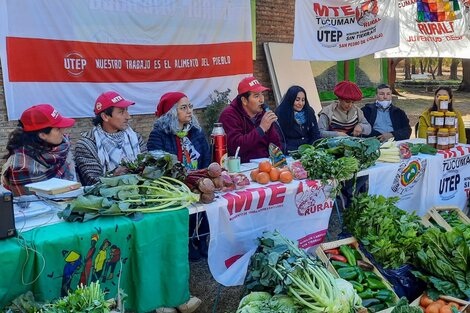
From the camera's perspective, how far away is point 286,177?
140 inches

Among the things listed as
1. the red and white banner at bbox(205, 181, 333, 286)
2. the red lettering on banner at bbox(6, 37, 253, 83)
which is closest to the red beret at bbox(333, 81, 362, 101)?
the red and white banner at bbox(205, 181, 333, 286)

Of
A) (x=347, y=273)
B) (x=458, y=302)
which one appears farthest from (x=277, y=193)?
(x=458, y=302)

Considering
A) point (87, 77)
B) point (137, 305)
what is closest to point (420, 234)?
point (137, 305)

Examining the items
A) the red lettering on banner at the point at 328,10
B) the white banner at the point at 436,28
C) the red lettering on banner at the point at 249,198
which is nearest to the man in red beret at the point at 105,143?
the red lettering on banner at the point at 249,198

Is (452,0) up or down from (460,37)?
up

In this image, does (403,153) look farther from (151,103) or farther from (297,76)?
(297,76)

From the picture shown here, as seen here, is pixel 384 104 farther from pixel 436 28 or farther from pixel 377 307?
pixel 377 307

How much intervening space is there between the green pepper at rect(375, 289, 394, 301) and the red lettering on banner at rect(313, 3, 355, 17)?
4.40m

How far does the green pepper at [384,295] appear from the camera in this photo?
3184 millimetres

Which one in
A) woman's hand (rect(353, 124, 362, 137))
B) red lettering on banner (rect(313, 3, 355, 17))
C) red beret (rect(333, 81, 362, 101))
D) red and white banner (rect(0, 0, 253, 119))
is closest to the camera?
red beret (rect(333, 81, 362, 101))

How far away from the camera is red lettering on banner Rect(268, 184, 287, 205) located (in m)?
3.45

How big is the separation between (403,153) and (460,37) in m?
4.25

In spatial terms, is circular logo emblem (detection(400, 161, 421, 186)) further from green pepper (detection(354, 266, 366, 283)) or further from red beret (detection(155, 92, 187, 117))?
red beret (detection(155, 92, 187, 117))

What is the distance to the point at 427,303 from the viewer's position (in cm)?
325
